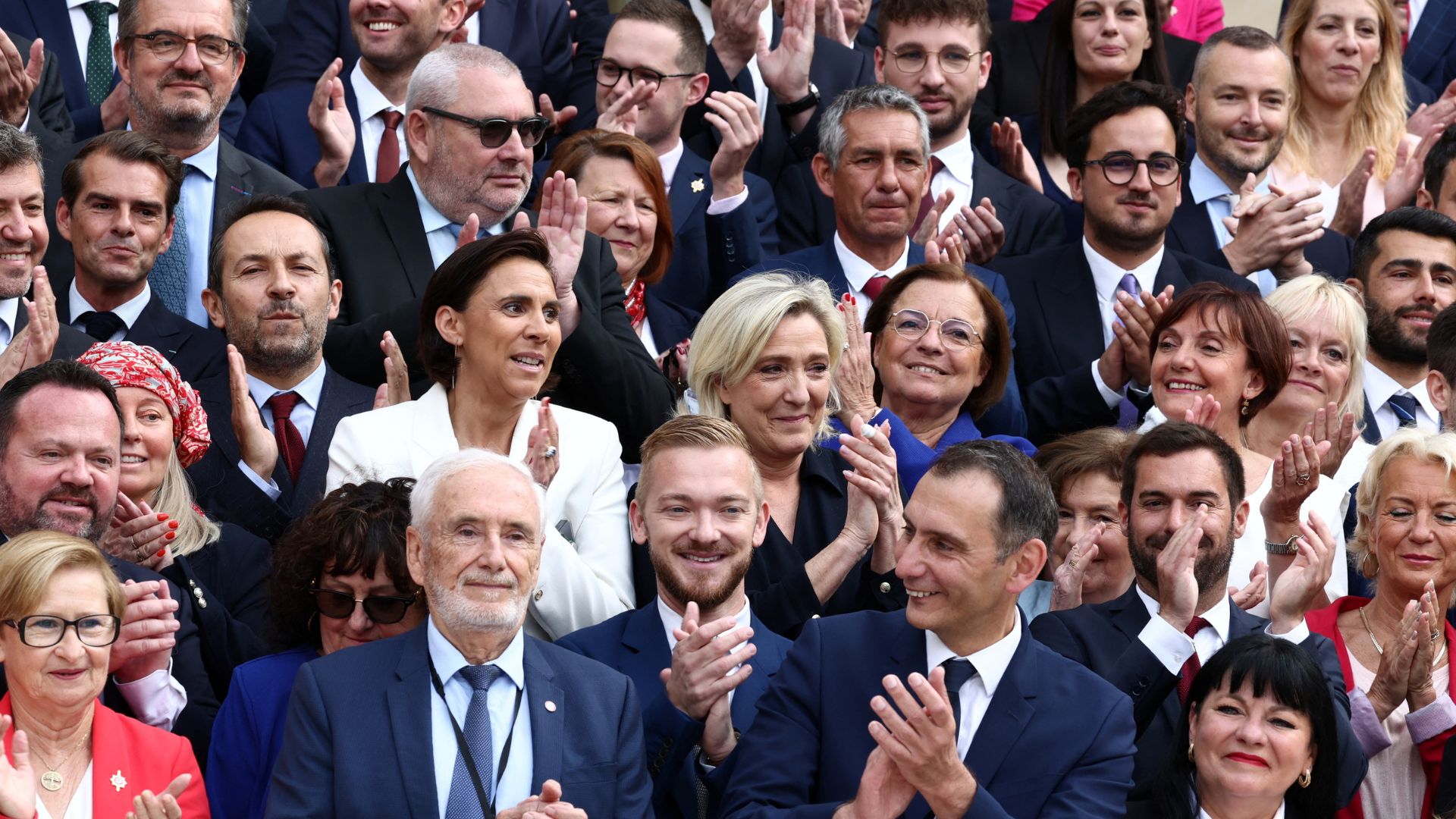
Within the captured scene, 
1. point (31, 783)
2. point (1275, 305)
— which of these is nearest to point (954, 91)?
point (1275, 305)

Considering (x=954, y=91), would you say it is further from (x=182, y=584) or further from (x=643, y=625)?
(x=182, y=584)

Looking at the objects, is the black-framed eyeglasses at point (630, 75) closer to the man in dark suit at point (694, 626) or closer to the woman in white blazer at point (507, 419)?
the woman in white blazer at point (507, 419)

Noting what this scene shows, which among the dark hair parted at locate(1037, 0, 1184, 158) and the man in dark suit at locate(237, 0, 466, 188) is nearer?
the man in dark suit at locate(237, 0, 466, 188)

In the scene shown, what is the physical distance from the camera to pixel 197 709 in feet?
18.2

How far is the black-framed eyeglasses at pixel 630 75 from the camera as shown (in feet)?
27.7

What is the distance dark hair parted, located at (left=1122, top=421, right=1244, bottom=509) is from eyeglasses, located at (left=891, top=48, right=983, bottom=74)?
9.64ft

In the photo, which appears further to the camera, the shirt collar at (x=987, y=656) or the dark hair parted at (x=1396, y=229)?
the dark hair parted at (x=1396, y=229)

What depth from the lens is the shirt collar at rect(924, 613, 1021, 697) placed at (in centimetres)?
539

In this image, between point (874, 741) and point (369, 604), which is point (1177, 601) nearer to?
point (874, 741)

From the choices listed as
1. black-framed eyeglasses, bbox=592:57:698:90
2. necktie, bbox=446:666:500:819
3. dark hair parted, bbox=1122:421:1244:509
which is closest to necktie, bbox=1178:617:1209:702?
dark hair parted, bbox=1122:421:1244:509

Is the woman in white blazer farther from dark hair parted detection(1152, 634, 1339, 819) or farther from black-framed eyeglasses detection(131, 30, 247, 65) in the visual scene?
black-framed eyeglasses detection(131, 30, 247, 65)

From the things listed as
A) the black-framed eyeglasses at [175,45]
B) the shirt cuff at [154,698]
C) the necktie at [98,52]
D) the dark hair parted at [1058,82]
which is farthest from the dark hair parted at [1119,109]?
the shirt cuff at [154,698]

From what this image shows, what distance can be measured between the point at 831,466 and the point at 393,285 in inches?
61.7

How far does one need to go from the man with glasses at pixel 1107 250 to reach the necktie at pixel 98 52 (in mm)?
3675
